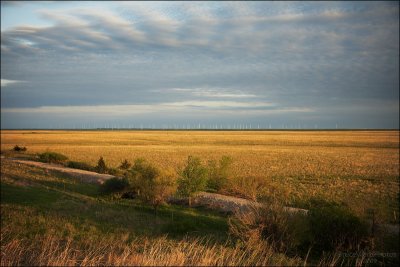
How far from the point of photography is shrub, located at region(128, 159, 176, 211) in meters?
22.1

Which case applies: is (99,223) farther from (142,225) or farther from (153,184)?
(153,184)

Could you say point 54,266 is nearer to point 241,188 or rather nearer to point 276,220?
point 276,220

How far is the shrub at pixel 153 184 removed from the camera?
72.6ft

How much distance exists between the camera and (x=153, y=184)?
73.5 feet

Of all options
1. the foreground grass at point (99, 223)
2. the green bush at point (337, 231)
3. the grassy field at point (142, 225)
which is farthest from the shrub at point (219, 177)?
the green bush at point (337, 231)

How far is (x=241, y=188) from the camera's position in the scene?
28641 mm

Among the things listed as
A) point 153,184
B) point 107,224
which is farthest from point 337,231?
point 153,184

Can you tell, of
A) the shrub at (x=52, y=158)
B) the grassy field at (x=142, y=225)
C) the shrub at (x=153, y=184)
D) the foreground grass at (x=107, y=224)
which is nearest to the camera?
the grassy field at (x=142, y=225)

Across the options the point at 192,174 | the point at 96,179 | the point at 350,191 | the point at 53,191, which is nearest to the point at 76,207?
the point at 53,191

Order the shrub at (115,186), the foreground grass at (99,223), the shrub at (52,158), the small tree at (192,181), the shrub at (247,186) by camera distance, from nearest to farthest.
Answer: the foreground grass at (99,223), the small tree at (192,181), the shrub at (115,186), the shrub at (247,186), the shrub at (52,158)

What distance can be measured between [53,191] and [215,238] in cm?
1553

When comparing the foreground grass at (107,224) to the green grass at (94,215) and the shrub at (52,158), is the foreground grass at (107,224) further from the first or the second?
the shrub at (52,158)

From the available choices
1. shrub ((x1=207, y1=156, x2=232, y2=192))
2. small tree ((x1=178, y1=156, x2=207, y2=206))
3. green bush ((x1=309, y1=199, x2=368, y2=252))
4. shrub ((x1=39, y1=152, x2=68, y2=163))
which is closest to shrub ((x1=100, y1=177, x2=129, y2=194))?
small tree ((x1=178, y1=156, x2=207, y2=206))

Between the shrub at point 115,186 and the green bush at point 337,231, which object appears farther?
the shrub at point 115,186
